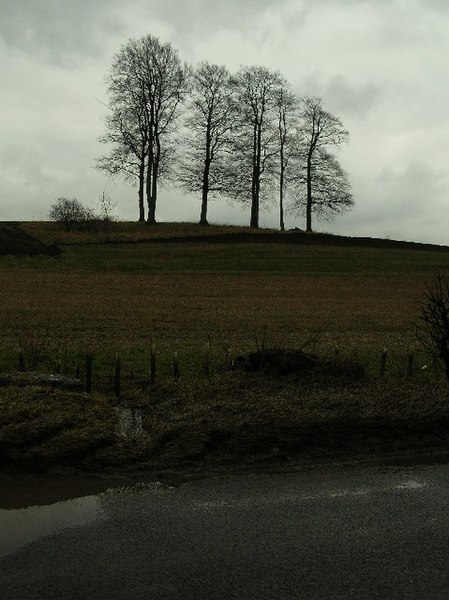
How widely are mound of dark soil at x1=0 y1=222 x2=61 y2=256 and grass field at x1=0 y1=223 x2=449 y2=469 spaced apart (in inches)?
54.4

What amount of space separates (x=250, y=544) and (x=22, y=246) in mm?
36804

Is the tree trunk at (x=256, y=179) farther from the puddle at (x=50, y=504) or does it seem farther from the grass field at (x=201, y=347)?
the puddle at (x=50, y=504)

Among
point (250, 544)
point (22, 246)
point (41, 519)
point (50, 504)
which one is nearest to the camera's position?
point (250, 544)

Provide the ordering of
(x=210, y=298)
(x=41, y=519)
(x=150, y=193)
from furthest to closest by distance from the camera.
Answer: (x=150, y=193)
(x=210, y=298)
(x=41, y=519)

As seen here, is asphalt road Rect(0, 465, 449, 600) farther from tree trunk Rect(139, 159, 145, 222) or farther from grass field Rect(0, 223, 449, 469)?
tree trunk Rect(139, 159, 145, 222)

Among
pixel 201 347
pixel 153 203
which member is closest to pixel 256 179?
pixel 153 203

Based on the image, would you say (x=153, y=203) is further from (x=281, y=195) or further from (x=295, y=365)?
(x=295, y=365)

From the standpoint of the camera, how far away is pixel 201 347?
15734 millimetres

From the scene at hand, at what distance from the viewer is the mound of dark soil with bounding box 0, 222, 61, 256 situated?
39250 mm

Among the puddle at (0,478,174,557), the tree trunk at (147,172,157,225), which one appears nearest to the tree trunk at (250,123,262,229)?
the tree trunk at (147,172,157,225)

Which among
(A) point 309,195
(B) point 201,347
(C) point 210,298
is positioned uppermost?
(A) point 309,195

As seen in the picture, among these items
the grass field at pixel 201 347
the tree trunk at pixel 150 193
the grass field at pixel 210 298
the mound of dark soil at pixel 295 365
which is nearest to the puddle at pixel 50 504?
the grass field at pixel 201 347

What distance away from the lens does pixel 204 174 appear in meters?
55.3

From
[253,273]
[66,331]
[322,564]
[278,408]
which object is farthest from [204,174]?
[322,564]
